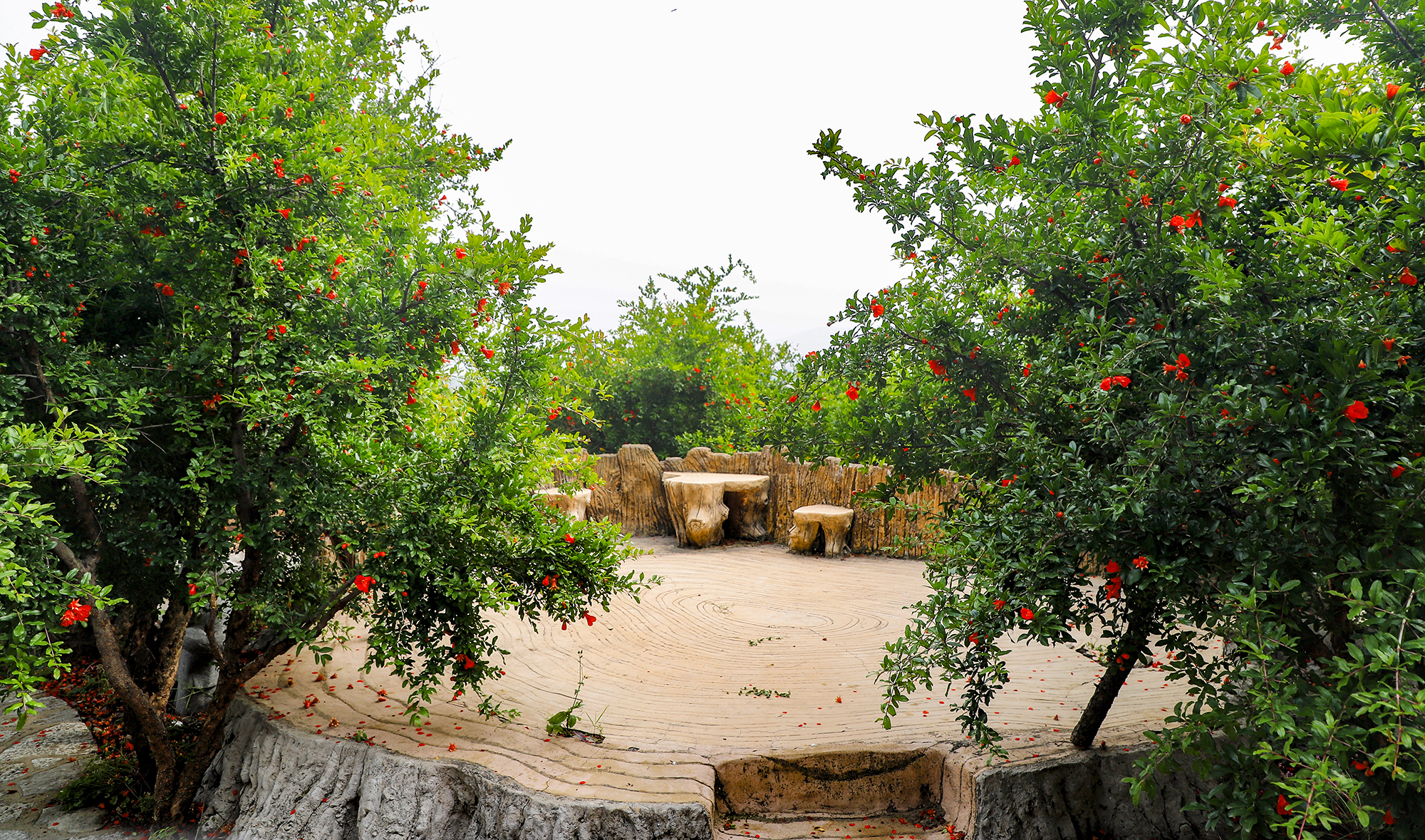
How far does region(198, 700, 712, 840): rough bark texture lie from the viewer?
3230mm

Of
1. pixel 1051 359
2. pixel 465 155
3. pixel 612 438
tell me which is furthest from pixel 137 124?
pixel 612 438

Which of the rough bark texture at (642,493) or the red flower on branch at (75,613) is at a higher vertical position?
the rough bark texture at (642,493)

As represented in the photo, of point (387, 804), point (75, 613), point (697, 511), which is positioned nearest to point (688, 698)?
point (387, 804)

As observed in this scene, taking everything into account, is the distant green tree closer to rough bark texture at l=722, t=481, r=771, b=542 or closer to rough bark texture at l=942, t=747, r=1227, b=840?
rough bark texture at l=722, t=481, r=771, b=542

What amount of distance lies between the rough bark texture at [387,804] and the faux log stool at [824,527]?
5.59m

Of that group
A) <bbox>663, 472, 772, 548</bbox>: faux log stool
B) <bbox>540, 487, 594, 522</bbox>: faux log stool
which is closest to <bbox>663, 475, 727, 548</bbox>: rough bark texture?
<bbox>663, 472, 772, 548</bbox>: faux log stool

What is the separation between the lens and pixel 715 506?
30.2ft

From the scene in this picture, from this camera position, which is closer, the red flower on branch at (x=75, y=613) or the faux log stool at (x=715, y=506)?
the red flower on branch at (x=75, y=613)

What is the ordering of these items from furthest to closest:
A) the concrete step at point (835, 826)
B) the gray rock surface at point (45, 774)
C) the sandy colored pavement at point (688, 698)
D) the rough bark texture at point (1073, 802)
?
the gray rock surface at point (45, 774)
the sandy colored pavement at point (688, 698)
the concrete step at point (835, 826)
the rough bark texture at point (1073, 802)

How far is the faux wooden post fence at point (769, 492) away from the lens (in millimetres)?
8812

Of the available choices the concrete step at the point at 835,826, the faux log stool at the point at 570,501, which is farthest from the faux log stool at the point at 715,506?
the concrete step at the point at 835,826

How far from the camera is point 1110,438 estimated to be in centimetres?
254

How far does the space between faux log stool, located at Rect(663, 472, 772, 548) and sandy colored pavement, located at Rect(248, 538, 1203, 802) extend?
2138 millimetres

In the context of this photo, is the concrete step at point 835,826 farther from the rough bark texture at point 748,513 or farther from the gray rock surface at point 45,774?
the rough bark texture at point 748,513
